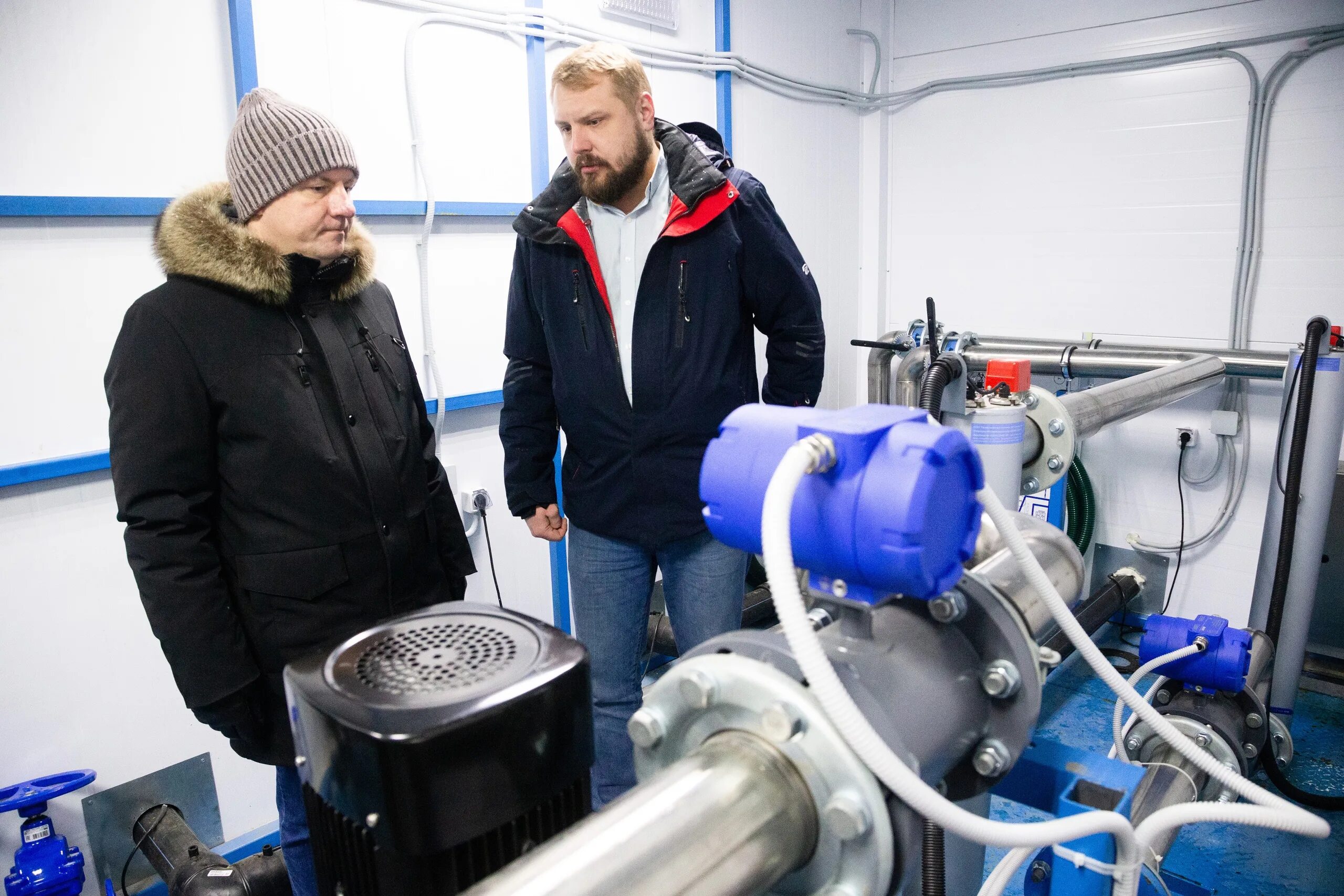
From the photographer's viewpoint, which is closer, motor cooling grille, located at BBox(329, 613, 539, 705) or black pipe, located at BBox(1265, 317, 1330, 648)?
motor cooling grille, located at BBox(329, 613, 539, 705)

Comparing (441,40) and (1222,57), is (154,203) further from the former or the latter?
(1222,57)

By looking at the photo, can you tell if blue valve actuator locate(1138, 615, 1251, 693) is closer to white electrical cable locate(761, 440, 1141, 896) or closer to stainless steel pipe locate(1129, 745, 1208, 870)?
stainless steel pipe locate(1129, 745, 1208, 870)

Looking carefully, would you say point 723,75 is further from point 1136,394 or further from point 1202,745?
point 1202,745

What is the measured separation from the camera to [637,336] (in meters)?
1.70

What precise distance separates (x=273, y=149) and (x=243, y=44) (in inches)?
26.9

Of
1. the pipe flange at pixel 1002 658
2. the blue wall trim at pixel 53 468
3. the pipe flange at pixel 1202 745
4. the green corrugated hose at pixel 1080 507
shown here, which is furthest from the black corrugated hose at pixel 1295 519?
the blue wall trim at pixel 53 468

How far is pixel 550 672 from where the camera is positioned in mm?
502

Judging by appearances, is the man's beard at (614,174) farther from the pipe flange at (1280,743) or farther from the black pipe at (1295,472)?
the pipe flange at (1280,743)

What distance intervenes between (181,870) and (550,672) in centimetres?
165

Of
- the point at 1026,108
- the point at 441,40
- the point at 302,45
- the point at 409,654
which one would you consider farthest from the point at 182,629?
→ the point at 1026,108

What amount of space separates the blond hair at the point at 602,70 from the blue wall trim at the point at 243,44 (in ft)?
2.33

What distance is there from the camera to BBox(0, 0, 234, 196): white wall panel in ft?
5.38

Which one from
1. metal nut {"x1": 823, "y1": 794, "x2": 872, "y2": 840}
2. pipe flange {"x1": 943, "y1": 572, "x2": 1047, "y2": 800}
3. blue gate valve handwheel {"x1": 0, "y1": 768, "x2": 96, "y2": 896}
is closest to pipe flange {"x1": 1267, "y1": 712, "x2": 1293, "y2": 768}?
pipe flange {"x1": 943, "y1": 572, "x2": 1047, "y2": 800}

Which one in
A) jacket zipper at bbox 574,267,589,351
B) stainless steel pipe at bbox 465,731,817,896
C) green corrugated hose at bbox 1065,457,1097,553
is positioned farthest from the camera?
green corrugated hose at bbox 1065,457,1097,553
